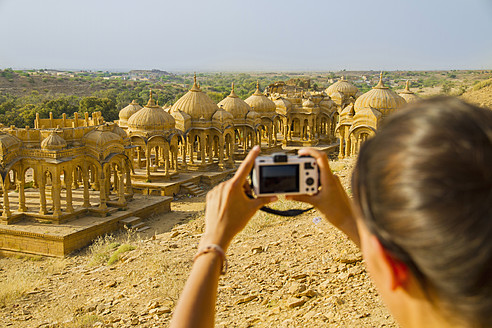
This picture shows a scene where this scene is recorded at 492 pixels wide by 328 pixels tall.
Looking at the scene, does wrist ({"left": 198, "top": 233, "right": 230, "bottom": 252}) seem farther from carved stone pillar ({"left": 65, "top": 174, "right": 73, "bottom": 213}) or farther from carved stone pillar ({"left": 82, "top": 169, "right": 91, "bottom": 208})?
carved stone pillar ({"left": 82, "top": 169, "right": 91, "bottom": 208})

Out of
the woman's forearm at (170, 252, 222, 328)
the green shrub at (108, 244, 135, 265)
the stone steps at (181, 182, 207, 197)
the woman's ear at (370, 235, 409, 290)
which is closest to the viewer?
the woman's ear at (370, 235, 409, 290)

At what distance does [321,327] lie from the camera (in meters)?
4.78

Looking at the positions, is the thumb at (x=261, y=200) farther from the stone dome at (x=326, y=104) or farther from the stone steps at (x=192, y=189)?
the stone dome at (x=326, y=104)

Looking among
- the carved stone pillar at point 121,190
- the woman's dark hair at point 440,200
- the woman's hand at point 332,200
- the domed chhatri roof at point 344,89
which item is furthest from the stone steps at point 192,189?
the woman's dark hair at point 440,200

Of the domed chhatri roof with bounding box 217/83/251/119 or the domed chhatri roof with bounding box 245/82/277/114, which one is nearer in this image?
the domed chhatri roof with bounding box 217/83/251/119

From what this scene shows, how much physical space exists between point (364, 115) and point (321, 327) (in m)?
16.8

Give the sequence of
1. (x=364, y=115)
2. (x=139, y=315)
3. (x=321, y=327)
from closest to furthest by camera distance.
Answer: (x=321, y=327) → (x=139, y=315) → (x=364, y=115)

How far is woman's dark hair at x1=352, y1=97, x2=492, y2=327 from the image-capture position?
3.01ft

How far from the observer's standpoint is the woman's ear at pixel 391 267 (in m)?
1.03

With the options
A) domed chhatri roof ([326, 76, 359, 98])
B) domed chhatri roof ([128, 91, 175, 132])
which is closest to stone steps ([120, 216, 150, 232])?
domed chhatri roof ([128, 91, 175, 132])

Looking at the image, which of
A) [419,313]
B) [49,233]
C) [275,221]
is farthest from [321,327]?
[49,233]

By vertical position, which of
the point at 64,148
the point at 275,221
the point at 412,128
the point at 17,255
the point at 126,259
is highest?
the point at 412,128

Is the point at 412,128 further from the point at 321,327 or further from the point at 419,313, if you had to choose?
the point at 321,327

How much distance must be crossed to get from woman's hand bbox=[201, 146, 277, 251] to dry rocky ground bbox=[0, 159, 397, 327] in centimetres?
359
